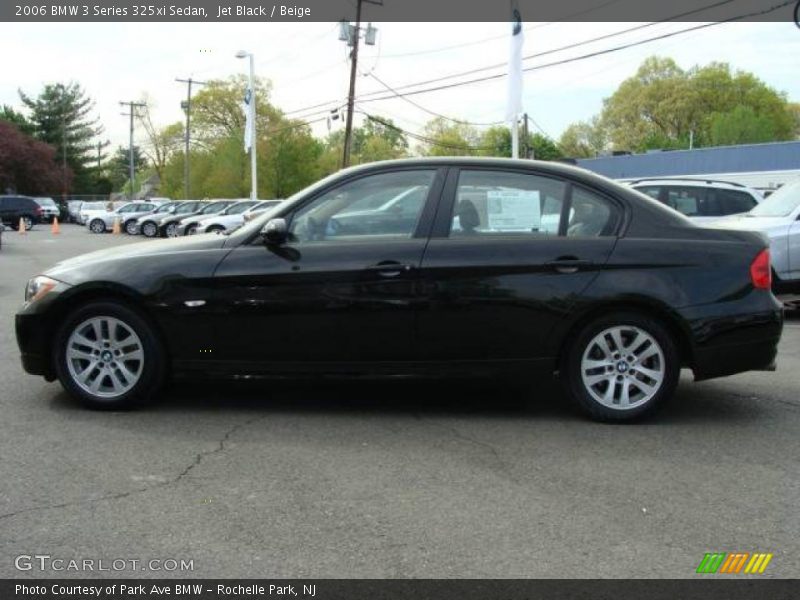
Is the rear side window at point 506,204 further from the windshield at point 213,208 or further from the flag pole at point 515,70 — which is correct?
the windshield at point 213,208

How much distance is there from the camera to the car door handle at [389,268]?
5.22 metres

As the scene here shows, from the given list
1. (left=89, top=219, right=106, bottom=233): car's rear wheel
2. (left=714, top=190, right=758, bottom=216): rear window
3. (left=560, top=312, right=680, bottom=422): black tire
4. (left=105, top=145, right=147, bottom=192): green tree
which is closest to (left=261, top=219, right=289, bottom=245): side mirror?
(left=560, top=312, right=680, bottom=422): black tire

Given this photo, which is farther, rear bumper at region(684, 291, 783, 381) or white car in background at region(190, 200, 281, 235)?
white car in background at region(190, 200, 281, 235)

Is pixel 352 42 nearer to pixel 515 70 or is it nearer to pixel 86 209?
pixel 515 70

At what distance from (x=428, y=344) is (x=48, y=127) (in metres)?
89.9

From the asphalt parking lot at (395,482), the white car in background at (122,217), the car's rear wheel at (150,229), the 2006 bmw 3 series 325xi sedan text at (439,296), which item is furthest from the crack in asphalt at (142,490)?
the white car in background at (122,217)

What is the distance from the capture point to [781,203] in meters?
10.4

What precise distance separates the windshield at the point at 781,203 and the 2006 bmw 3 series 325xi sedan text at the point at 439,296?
5.33m

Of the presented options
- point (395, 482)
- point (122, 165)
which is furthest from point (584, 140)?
point (395, 482)

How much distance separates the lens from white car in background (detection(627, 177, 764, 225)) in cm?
1256

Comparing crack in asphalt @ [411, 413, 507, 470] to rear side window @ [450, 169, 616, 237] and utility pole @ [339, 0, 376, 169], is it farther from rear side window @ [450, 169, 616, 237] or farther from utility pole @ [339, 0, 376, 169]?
utility pole @ [339, 0, 376, 169]
